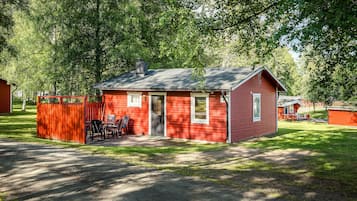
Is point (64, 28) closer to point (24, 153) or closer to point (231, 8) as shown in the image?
point (24, 153)

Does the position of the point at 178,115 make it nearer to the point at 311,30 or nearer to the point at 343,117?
the point at 311,30

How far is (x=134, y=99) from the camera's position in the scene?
1836cm

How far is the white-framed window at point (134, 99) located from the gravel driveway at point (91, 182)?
289 inches

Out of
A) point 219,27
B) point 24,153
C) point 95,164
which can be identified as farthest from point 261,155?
point 24,153

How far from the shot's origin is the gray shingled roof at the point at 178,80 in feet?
51.1

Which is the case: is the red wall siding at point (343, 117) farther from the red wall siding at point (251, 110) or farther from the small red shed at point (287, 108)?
the red wall siding at point (251, 110)

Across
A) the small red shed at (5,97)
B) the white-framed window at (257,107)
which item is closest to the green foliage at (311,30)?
the white-framed window at (257,107)

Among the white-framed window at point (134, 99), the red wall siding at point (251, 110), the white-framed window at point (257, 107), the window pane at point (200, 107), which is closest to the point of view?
the red wall siding at point (251, 110)

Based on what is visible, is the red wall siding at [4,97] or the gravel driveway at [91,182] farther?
the red wall siding at [4,97]

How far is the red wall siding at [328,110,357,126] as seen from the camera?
27.2 metres

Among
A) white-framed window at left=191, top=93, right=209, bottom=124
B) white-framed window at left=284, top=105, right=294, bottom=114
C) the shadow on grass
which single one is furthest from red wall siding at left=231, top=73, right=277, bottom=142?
white-framed window at left=284, top=105, right=294, bottom=114

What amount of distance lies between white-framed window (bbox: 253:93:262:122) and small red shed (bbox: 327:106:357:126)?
42.6 ft

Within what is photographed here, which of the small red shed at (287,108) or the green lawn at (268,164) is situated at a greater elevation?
the small red shed at (287,108)

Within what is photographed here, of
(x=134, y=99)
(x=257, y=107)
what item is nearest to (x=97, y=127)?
(x=134, y=99)
